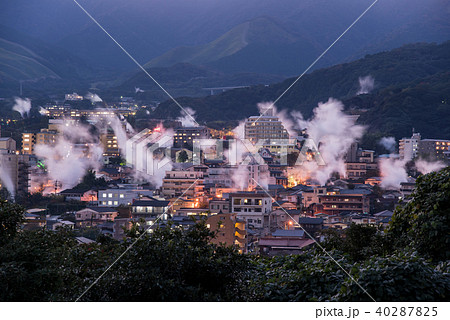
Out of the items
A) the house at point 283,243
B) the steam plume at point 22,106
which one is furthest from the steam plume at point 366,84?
the house at point 283,243

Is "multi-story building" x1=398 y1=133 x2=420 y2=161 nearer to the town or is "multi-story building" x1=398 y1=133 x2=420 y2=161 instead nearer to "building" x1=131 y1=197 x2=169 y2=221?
the town

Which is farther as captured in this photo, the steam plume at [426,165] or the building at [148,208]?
the steam plume at [426,165]

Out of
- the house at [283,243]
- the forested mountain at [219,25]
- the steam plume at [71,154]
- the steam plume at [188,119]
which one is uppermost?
the forested mountain at [219,25]

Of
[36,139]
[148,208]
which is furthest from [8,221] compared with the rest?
[36,139]

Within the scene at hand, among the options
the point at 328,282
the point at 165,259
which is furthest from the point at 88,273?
the point at 328,282

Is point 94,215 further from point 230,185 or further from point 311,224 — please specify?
point 311,224

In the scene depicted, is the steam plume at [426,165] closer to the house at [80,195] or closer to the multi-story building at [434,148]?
the multi-story building at [434,148]

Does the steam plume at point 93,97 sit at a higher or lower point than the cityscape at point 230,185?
higher
